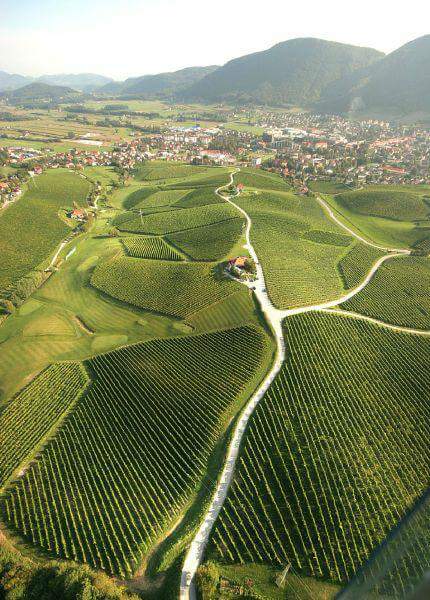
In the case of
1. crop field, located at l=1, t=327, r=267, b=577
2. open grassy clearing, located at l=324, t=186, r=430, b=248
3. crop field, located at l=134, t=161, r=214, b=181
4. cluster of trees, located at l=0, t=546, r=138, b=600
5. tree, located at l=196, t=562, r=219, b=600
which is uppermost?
cluster of trees, located at l=0, t=546, r=138, b=600

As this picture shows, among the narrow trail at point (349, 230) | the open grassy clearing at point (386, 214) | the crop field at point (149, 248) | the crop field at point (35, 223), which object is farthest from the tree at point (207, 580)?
the open grassy clearing at point (386, 214)

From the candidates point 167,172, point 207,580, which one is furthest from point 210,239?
point 167,172

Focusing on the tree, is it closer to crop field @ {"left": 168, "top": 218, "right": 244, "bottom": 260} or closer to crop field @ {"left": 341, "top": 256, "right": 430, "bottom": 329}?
crop field @ {"left": 341, "top": 256, "right": 430, "bottom": 329}

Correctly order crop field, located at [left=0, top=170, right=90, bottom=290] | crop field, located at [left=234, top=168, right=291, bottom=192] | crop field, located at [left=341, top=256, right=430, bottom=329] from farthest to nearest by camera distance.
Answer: crop field, located at [left=234, top=168, right=291, bottom=192] < crop field, located at [left=0, top=170, right=90, bottom=290] < crop field, located at [left=341, top=256, right=430, bottom=329]

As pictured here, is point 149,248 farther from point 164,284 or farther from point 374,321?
point 374,321

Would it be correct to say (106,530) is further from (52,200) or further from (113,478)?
(52,200)

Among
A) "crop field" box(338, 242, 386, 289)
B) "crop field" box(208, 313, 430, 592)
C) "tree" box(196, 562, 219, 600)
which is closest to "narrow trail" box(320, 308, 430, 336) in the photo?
"crop field" box(208, 313, 430, 592)

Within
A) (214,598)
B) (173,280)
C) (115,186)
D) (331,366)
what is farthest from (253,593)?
(115,186)

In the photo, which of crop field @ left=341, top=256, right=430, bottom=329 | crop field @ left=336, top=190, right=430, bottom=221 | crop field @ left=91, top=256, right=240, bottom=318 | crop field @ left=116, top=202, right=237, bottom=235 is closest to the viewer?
crop field @ left=341, top=256, right=430, bottom=329
